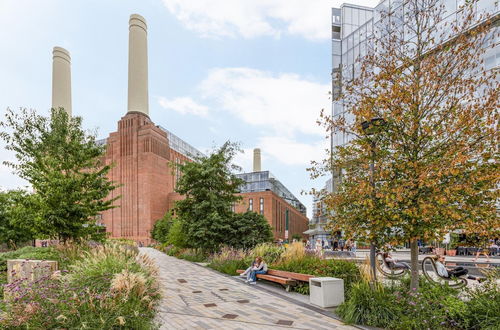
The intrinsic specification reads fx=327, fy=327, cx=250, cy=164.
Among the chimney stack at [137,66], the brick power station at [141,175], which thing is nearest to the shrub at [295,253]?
the brick power station at [141,175]

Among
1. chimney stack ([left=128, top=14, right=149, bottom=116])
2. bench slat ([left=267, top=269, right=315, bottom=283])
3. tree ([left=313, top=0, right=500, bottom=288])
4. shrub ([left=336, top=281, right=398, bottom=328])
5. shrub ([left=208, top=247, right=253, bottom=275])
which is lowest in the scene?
shrub ([left=208, top=247, right=253, bottom=275])

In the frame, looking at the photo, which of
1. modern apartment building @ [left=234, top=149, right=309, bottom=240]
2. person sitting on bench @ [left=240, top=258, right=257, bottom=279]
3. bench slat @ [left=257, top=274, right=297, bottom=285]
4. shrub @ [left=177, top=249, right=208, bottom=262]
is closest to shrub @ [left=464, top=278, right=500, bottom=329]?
bench slat @ [left=257, top=274, right=297, bottom=285]

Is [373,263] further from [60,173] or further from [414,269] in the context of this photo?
[60,173]

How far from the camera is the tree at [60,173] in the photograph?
11586mm

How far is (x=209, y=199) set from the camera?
18.8 m

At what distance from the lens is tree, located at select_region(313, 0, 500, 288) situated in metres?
5.72

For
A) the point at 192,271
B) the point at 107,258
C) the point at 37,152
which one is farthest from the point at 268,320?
the point at 37,152

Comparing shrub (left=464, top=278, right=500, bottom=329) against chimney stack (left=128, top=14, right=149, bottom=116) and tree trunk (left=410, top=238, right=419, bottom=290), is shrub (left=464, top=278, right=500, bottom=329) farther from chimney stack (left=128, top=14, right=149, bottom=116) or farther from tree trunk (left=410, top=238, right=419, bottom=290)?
chimney stack (left=128, top=14, right=149, bottom=116)

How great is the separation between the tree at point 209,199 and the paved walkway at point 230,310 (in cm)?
746

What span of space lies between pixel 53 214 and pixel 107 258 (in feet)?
18.9

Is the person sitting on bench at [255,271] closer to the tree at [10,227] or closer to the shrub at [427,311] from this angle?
the shrub at [427,311]

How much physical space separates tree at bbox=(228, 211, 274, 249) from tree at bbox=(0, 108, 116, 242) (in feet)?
23.8

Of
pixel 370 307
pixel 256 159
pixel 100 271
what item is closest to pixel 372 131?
pixel 370 307

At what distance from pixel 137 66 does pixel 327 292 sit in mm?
80953
